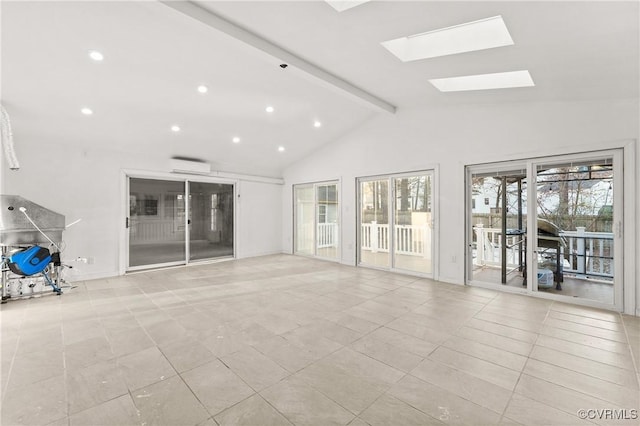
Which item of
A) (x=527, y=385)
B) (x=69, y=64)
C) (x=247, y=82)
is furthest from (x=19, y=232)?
(x=527, y=385)

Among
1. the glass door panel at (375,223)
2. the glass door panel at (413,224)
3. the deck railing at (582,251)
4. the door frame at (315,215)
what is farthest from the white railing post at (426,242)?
the door frame at (315,215)

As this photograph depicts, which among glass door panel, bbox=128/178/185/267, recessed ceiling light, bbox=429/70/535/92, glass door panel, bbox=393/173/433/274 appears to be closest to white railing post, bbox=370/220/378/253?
glass door panel, bbox=393/173/433/274

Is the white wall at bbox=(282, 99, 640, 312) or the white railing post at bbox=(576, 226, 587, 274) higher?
the white wall at bbox=(282, 99, 640, 312)

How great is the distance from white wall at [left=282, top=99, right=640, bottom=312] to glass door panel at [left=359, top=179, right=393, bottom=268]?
0.23 metres

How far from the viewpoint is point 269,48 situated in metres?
3.02

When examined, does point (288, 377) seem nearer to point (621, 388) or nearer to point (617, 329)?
point (621, 388)

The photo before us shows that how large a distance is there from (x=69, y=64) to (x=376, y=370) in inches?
175

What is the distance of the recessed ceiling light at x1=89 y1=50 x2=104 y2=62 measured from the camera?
9.90 feet

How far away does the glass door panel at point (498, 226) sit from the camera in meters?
4.34

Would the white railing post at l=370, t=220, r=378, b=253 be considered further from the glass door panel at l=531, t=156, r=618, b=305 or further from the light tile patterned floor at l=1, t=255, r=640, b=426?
the glass door panel at l=531, t=156, r=618, b=305

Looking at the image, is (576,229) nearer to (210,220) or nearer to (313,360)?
(313,360)

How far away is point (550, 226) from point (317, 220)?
4788mm

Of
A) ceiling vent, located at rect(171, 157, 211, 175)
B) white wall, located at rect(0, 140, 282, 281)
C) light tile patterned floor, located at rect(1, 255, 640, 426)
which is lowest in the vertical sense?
light tile patterned floor, located at rect(1, 255, 640, 426)

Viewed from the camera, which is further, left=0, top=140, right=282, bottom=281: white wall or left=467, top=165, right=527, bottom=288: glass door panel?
left=0, top=140, right=282, bottom=281: white wall
